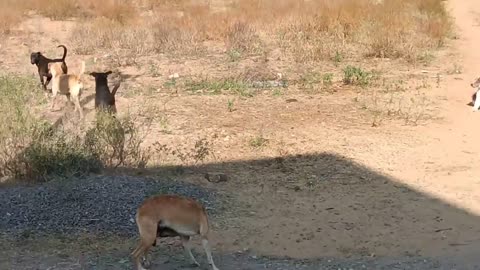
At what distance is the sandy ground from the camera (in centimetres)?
580

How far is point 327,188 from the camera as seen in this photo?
747 centimetres

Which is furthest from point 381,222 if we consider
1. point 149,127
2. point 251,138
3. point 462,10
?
point 462,10

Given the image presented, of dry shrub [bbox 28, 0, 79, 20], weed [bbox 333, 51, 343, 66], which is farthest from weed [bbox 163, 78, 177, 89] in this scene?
dry shrub [bbox 28, 0, 79, 20]

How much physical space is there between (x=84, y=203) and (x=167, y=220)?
1642 millimetres

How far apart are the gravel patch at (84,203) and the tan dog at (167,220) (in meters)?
1.09

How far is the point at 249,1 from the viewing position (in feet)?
65.1

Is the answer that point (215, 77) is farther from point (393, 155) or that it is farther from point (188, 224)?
point (188, 224)

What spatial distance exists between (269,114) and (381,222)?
13.9 feet

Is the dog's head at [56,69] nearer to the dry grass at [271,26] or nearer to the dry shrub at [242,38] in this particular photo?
the dry grass at [271,26]

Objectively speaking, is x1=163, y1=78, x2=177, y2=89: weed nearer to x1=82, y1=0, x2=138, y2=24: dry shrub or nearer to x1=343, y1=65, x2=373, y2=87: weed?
x1=343, y1=65, x2=373, y2=87: weed

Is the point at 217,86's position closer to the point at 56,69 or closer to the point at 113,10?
the point at 56,69

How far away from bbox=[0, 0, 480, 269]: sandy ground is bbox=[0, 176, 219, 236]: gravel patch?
0.79ft

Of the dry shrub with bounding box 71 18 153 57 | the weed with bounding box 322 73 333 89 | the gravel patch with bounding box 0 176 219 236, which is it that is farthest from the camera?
the dry shrub with bounding box 71 18 153 57

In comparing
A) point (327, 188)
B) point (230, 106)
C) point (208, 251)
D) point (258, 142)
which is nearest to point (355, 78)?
point (230, 106)
